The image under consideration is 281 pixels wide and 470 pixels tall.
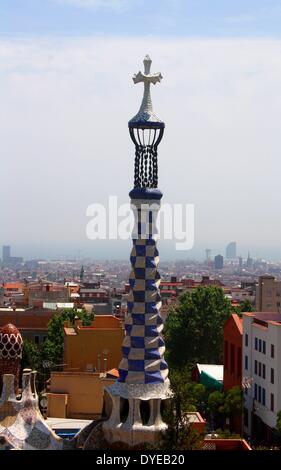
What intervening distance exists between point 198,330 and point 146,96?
30.0m

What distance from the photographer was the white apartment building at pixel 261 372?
29.3 meters

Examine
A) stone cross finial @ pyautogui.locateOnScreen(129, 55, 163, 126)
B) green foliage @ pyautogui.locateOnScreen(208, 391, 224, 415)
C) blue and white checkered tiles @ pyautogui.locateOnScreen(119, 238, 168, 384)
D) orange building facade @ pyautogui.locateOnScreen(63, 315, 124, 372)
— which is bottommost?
green foliage @ pyautogui.locateOnScreen(208, 391, 224, 415)

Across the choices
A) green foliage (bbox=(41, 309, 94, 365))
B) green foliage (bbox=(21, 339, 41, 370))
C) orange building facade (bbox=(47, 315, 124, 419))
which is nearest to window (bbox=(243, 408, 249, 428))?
→ orange building facade (bbox=(47, 315, 124, 419))

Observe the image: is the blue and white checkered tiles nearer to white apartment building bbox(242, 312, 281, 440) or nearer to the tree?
white apartment building bbox(242, 312, 281, 440)

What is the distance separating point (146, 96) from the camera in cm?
1770

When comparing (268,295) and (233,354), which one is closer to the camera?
(233,354)

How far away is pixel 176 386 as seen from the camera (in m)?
17.2

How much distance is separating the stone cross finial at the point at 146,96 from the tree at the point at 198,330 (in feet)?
90.8

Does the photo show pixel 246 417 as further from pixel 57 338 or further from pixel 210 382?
pixel 57 338

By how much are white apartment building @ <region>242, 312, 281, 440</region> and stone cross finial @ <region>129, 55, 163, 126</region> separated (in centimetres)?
1306

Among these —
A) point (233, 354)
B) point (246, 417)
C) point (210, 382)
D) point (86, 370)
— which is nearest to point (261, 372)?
point (246, 417)

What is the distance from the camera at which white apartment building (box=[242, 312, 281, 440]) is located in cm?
2931

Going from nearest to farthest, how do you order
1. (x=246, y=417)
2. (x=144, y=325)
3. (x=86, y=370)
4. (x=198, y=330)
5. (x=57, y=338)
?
(x=144, y=325) → (x=246, y=417) → (x=86, y=370) → (x=57, y=338) → (x=198, y=330)
